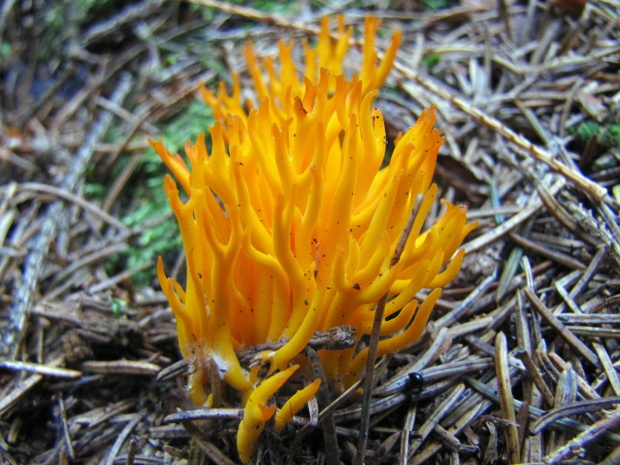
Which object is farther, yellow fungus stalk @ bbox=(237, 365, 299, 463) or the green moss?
the green moss

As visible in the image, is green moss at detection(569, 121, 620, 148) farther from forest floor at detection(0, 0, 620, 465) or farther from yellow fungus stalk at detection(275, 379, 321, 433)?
yellow fungus stalk at detection(275, 379, 321, 433)

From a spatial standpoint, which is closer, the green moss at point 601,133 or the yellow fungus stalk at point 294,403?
the yellow fungus stalk at point 294,403

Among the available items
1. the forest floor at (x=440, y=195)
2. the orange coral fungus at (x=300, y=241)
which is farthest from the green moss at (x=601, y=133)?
the orange coral fungus at (x=300, y=241)

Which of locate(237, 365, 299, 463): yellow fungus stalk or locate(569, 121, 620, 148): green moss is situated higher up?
locate(569, 121, 620, 148): green moss

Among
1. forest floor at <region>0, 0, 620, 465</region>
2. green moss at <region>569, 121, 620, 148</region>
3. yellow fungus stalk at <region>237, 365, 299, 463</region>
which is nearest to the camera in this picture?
yellow fungus stalk at <region>237, 365, 299, 463</region>

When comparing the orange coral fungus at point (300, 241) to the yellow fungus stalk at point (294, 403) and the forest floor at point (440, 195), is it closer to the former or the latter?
the yellow fungus stalk at point (294, 403)

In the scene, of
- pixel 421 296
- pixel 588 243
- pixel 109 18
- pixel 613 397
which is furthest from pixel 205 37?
pixel 613 397

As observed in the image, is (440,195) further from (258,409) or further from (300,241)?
(258,409)

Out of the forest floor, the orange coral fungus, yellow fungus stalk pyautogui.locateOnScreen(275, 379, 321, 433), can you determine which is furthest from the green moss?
yellow fungus stalk pyautogui.locateOnScreen(275, 379, 321, 433)
